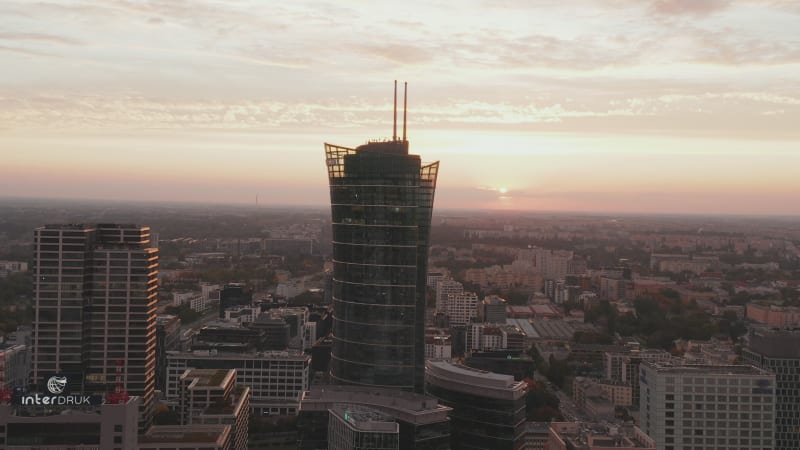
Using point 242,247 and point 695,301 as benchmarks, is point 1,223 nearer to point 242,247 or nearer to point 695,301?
point 242,247

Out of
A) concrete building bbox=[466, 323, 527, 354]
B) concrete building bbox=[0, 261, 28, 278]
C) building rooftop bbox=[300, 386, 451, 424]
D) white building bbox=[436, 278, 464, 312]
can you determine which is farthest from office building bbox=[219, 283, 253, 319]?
building rooftop bbox=[300, 386, 451, 424]

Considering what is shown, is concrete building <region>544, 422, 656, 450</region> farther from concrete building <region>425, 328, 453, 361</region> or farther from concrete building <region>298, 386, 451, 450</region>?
concrete building <region>425, 328, 453, 361</region>

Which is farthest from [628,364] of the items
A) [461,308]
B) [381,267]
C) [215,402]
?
[215,402]

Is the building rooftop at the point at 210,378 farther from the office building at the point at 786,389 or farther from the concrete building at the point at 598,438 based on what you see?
the office building at the point at 786,389

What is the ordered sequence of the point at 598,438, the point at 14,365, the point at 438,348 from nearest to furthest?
1. the point at 598,438
2. the point at 14,365
3. the point at 438,348

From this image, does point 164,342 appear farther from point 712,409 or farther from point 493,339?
point 712,409

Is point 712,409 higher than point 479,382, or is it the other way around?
point 479,382

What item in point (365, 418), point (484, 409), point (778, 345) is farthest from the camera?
point (778, 345)
